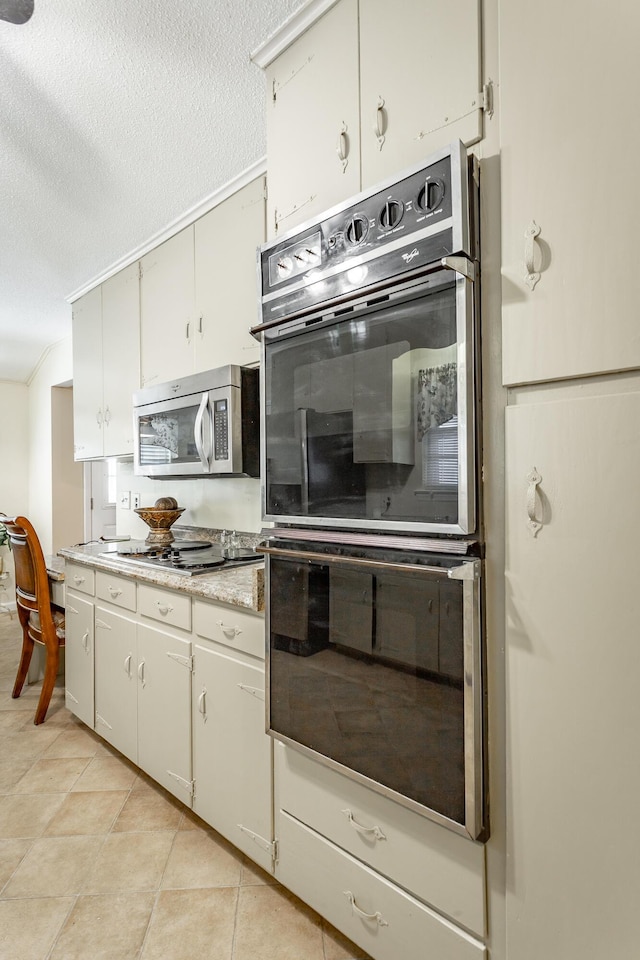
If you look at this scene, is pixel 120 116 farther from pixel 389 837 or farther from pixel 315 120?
pixel 389 837

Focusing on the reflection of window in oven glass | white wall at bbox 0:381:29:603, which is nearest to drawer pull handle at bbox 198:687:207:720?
the reflection of window in oven glass

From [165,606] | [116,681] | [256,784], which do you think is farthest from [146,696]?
[256,784]

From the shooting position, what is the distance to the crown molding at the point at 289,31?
1.39 metres

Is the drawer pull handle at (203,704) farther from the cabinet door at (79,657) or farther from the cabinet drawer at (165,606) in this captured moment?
the cabinet door at (79,657)

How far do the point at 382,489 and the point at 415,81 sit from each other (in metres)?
0.94

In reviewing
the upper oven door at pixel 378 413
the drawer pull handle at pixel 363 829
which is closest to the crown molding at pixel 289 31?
the upper oven door at pixel 378 413

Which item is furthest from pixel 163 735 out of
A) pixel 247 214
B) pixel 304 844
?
pixel 247 214

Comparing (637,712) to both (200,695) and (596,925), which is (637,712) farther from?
(200,695)

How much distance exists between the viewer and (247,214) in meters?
2.19

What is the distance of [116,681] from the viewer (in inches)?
87.2

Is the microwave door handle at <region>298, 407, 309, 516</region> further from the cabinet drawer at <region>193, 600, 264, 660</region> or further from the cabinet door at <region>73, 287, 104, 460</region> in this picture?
the cabinet door at <region>73, 287, 104, 460</region>

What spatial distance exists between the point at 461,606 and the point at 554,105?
96 cm

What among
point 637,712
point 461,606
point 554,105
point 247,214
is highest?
point 247,214

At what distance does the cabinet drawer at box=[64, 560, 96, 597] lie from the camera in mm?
2424
